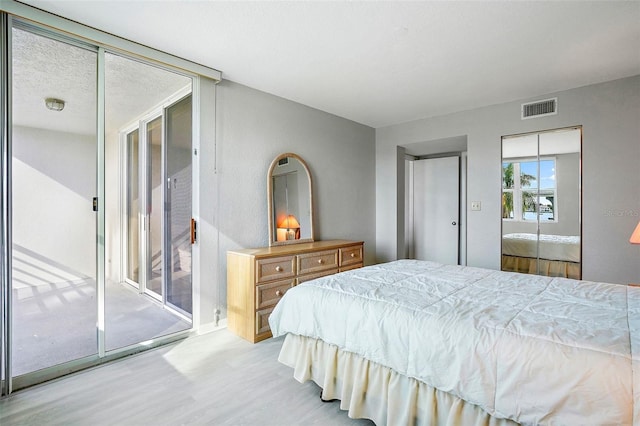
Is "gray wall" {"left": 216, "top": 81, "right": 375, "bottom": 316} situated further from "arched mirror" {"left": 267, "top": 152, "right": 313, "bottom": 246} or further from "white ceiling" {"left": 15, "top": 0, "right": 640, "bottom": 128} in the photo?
"white ceiling" {"left": 15, "top": 0, "right": 640, "bottom": 128}

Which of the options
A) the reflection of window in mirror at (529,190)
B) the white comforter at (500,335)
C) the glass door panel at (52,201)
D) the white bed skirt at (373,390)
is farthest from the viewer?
the reflection of window in mirror at (529,190)

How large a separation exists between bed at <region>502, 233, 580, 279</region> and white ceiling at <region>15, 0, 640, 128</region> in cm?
170

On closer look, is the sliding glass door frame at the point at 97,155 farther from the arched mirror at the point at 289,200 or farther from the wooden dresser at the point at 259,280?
the arched mirror at the point at 289,200

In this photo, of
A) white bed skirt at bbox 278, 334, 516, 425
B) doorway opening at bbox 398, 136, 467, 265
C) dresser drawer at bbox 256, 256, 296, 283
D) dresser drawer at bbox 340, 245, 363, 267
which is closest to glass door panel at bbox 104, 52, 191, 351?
dresser drawer at bbox 256, 256, 296, 283

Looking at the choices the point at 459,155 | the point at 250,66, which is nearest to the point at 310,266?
the point at 250,66

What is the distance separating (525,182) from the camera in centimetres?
373

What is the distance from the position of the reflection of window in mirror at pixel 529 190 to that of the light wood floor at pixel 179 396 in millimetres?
3192

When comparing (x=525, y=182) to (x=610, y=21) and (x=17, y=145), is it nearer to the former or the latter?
(x=610, y=21)

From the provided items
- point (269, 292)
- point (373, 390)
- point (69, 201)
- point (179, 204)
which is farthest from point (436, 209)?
point (69, 201)

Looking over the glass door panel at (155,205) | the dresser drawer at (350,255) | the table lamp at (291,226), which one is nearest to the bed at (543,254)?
the dresser drawer at (350,255)

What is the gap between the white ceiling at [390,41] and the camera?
2.06 m

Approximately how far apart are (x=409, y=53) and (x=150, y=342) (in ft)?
11.0

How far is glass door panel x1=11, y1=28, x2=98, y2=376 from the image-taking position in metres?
2.17

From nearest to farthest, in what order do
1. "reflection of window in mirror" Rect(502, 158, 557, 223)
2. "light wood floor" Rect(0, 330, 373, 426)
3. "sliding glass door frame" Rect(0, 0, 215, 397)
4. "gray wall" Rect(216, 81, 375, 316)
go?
"light wood floor" Rect(0, 330, 373, 426) → "sliding glass door frame" Rect(0, 0, 215, 397) → "gray wall" Rect(216, 81, 375, 316) → "reflection of window in mirror" Rect(502, 158, 557, 223)
